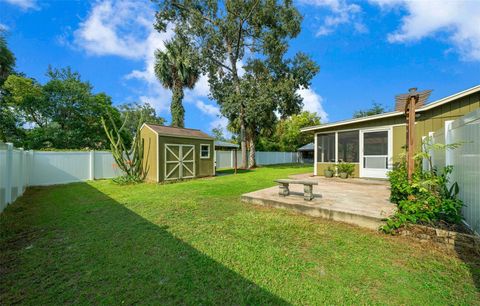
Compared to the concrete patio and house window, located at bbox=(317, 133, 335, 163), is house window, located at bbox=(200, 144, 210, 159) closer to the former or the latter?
house window, located at bbox=(317, 133, 335, 163)

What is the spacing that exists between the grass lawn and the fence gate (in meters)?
5.61

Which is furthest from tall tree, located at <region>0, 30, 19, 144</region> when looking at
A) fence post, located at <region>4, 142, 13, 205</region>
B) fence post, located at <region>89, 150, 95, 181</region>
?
fence post, located at <region>4, 142, 13, 205</region>

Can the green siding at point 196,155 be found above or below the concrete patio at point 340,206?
above

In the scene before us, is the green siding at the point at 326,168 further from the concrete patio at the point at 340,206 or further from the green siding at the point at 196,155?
the green siding at the point at 196,155

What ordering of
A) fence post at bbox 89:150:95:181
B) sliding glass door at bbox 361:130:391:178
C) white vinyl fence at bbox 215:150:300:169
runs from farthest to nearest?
white vinyl fence at bbox 215:150:300:169 < fence post at bbox 89:150:95:181 < sliding glass door at bbox 361:130:391:178

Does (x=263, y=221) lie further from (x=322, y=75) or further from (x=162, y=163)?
(x=322, y=75)

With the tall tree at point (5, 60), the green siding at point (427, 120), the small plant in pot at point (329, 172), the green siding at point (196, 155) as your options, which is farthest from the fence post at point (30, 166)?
the green siding at point (427, 120)

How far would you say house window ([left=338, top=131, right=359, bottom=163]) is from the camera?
961cm

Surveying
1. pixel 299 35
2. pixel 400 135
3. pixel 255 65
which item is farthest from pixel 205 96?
pixel 400 135

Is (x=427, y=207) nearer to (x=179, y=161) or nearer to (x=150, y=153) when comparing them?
(x=179, y=161)

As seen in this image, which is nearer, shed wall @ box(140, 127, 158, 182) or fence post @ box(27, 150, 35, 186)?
fence post @ box(27, 150, 35, 186)

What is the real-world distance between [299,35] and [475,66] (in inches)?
446

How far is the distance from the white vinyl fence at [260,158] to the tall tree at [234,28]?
1768mm

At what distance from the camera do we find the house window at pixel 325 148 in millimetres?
10414
